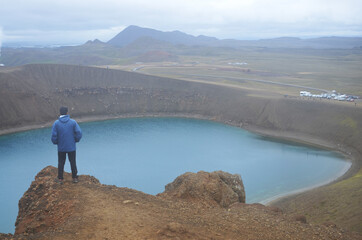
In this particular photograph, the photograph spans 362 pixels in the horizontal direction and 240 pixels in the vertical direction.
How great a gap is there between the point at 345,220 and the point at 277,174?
15747 millimetres

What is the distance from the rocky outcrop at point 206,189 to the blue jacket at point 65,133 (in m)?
4.56

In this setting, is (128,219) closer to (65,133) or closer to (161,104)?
(65,133)

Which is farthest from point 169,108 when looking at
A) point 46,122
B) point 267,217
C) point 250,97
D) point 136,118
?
point 267,217

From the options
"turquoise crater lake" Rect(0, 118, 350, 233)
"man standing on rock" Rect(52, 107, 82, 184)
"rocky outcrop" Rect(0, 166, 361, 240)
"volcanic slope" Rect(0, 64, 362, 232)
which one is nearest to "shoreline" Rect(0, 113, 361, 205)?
"volcanic slope" Rect(0, 64, 362, 232)

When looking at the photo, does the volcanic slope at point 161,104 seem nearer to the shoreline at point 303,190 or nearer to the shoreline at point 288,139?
the shoreline at point 288,139

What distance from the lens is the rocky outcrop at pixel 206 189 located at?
13.1 m

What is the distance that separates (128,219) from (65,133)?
403cm

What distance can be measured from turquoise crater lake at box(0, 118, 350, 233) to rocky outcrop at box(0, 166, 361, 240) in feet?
46.7

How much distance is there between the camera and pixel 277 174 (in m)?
33.6

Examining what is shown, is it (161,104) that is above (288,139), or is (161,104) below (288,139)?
above

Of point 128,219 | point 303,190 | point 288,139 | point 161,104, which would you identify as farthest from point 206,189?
point 161,104

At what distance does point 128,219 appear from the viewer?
333 inches

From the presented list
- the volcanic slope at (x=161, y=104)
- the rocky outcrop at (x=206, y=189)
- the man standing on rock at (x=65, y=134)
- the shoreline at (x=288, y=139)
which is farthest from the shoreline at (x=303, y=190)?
the man standing on rock at (x=65, y=134)

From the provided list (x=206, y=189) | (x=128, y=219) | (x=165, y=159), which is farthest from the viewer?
(x=165, y=159)
